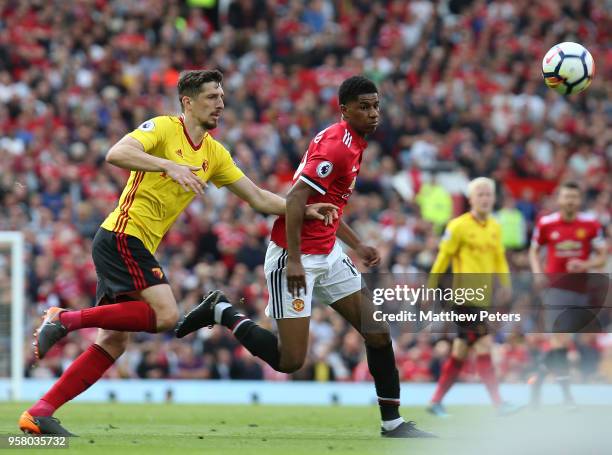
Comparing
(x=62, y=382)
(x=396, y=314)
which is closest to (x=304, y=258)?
(x=396, y=314)

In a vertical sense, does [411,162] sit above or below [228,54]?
below

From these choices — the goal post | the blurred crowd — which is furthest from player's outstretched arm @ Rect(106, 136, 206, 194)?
the blurred crowd

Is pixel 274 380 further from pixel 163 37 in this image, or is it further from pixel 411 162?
pixel 163 37

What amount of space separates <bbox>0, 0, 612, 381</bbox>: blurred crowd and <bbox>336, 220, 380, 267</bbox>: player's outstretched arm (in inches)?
290

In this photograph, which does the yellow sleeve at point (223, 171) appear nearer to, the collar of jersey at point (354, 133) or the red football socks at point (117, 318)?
the collar of jersey at point (354, 133)

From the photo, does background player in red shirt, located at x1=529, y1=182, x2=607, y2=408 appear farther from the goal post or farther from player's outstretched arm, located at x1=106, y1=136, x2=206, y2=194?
the goal post

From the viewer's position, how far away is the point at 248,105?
2109 centimetres

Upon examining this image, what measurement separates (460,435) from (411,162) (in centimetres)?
1194

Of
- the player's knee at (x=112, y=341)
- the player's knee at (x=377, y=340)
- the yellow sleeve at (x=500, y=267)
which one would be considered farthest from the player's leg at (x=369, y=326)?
the yellow sleeve at (x=500, y=267)

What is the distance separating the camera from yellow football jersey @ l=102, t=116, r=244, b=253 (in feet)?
28.1

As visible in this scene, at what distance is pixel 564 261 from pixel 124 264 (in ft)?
21.4

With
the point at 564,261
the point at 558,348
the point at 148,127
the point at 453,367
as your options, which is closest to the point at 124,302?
the point at 148,127

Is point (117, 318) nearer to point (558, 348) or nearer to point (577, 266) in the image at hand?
point (558, 348)

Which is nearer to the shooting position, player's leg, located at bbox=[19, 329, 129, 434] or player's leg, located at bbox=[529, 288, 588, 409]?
player's leg, located at bbox=[19, 329, 129, 434]
